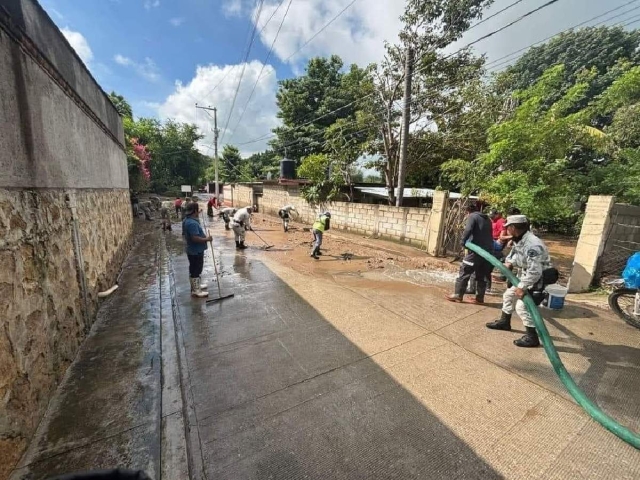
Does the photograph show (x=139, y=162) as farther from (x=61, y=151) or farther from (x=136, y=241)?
(x=61, y=151)

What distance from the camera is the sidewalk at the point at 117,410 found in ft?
6.23

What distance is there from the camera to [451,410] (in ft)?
7.79

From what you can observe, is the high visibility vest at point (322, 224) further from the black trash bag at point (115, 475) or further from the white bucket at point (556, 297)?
the black trash bag at point (115, 475)

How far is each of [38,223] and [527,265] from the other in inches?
207

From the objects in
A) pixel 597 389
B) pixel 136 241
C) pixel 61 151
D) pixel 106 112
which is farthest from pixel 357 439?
pixel 136 241

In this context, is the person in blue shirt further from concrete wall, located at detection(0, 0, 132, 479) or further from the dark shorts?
concrete wall, located at detection(0, 0, 132, 479)

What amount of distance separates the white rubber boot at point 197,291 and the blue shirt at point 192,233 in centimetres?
55

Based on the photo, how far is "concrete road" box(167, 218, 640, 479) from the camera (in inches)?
75.9

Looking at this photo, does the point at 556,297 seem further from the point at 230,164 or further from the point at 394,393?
the point at 230,164

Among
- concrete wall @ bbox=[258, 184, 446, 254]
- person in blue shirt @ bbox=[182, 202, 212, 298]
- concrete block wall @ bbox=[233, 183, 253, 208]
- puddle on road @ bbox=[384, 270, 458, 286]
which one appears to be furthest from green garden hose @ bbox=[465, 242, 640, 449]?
concrete block wall @ bbox=[233, 183, 253, 208]

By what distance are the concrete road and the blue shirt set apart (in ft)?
3.12

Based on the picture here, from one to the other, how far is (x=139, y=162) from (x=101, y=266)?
17308mm

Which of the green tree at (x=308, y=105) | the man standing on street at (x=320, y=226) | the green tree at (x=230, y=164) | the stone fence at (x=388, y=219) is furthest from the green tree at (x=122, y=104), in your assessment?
the man standing on street at (x=320, y=226)

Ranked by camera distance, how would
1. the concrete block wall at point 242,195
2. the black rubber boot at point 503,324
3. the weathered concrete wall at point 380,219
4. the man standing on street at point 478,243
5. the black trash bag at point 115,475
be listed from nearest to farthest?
the black trash bag at point 115,475
the black rubber boot at point 503,324
the man standing on street at point 478,243
the weathered concrete wall at point 380,219
the concrete block wall at point 242,195
